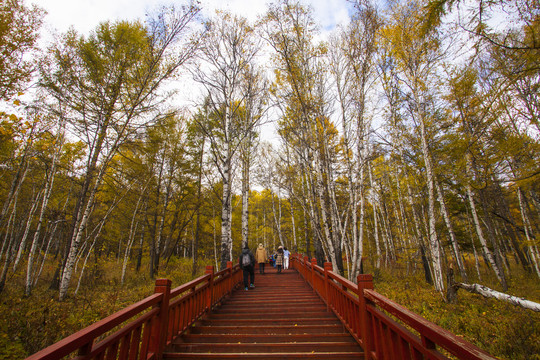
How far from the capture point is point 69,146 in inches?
365

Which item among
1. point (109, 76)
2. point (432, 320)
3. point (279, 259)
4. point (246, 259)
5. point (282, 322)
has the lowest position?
point (432, 320)

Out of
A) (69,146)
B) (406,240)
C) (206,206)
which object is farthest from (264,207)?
(69,146)

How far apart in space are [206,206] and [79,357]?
13.3 m

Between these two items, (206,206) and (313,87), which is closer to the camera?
(313,87)

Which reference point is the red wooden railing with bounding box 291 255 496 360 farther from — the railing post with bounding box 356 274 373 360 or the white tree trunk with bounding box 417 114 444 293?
the white tree trunk with bounding box 417 114 444 293

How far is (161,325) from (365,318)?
249 cm

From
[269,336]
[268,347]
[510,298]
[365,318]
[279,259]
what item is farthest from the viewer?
[279,259]

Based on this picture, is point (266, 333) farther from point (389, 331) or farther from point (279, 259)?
point (279, 259)

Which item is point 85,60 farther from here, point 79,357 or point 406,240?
point 406,240

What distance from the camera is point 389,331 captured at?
→ 2020mm

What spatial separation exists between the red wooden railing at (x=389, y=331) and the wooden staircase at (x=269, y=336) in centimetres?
30

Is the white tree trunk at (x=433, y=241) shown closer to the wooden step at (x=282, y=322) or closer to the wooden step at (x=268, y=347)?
the wooden step at (x=282, y=322)

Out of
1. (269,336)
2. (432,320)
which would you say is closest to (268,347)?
(269,336)

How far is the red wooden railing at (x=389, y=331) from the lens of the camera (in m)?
1.27
